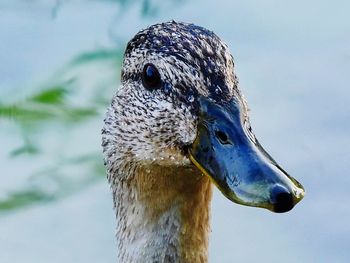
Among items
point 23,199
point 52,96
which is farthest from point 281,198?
point 52,96

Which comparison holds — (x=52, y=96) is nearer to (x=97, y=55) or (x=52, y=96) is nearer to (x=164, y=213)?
(x=97, y=55)

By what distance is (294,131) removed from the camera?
4871 millimetres

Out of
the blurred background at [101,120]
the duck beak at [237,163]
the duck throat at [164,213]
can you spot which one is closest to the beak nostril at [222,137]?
the duck beak at [237,163]

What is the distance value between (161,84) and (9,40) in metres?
2.37

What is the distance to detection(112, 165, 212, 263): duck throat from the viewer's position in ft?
10.2

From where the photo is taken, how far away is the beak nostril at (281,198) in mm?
2771

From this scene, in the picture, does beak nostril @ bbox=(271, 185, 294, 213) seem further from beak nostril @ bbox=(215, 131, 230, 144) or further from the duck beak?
beak nostril @ bbox=(215, 131, 230, 144)

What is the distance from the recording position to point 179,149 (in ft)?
9.87

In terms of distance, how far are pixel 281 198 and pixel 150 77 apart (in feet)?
1.58

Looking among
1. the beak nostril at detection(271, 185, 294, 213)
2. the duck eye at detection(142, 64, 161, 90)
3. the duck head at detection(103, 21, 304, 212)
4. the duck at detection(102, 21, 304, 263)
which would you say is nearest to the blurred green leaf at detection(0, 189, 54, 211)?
the duck at detection(102, 21, 304, 263)

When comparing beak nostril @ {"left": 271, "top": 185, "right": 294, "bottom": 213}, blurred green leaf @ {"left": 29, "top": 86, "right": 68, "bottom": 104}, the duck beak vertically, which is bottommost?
beak nostril @ {"left": 271, "top": 185, "right": 294, "bottom": 213}

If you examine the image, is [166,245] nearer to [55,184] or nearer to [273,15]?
[55,184]

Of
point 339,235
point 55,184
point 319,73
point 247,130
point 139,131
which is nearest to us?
point 247,130

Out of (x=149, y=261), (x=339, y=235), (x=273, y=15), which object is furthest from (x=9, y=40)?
(x=149, y=261)
